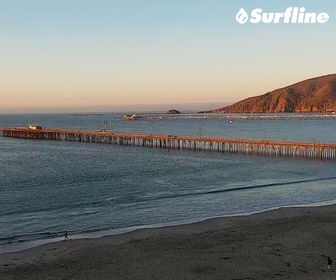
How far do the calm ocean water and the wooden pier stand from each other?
4082 millimetres

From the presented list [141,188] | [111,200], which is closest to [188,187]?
[141,188]

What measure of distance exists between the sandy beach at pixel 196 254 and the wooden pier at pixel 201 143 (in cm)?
3230

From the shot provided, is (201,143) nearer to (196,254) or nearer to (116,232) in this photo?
(116,232)

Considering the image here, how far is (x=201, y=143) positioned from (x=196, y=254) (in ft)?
167

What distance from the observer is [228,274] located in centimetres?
1297

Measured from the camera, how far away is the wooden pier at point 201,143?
50.9 meters

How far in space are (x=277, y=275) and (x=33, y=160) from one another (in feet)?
139

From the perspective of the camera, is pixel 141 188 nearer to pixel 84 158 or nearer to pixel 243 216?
pixel 243 216

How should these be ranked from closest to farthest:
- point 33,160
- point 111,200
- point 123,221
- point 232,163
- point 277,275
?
point 277,275 → point 123,221 → point 111,200 → point 232,163 → point 33,160

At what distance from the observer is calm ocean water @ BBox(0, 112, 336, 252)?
2161 centimetres

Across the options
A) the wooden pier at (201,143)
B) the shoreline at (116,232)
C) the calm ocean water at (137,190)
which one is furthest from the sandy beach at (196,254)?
the wooden pier at (201,143)

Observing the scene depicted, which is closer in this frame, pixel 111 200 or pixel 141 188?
pixel 111 200

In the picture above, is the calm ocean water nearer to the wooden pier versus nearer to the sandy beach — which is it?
the sandy beach

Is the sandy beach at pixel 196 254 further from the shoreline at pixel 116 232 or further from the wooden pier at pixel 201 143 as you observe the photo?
the wooden pier at pixel 201 143
